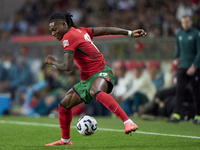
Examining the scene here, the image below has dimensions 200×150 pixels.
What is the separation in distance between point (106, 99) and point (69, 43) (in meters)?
0.88

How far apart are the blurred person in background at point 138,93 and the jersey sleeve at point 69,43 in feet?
22.3

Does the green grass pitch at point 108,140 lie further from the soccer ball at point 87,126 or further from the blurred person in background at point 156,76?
the blurred person in background at point 156,76

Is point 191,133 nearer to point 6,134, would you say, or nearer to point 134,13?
point 6,134

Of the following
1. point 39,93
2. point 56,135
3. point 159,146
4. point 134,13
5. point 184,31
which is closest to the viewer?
point 159,146

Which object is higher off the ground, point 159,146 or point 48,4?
point 48,4

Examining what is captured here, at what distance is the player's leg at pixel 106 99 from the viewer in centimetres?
518

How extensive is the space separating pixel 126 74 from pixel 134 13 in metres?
5.92

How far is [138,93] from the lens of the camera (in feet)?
40.2

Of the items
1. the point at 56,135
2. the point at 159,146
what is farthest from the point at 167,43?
the point at 159,146

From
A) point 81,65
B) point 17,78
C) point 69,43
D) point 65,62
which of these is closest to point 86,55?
point 81,65

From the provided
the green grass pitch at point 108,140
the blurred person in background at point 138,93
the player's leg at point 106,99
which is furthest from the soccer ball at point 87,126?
the blurred person in background at point 138,93

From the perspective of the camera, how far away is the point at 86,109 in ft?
42.2

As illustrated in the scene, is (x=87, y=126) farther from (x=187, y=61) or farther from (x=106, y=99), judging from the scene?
(x=187, y=61)

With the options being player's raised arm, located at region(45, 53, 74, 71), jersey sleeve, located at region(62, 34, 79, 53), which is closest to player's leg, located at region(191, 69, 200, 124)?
jersey sleeve, located at region(62, 34, 79, 53)
